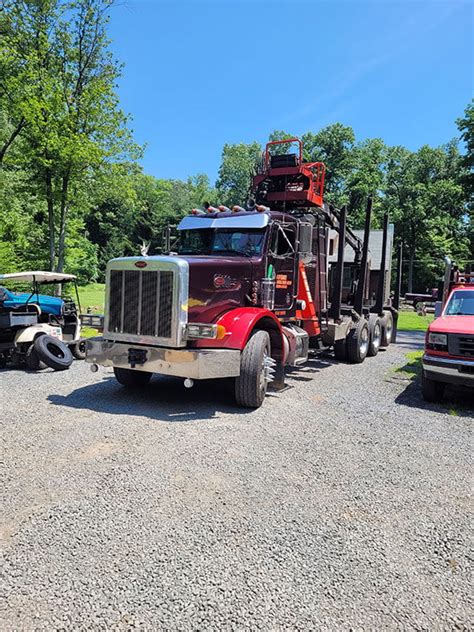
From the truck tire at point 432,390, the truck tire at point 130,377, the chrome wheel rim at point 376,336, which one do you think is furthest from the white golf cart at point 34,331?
the chrome wheel rim at point 376,336

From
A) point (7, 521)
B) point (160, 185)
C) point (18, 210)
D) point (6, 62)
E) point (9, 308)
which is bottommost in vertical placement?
point (7, 521)

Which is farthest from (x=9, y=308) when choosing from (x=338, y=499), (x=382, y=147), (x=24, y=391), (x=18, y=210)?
(x=382, y=147)

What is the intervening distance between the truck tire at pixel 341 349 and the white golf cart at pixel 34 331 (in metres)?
6.00

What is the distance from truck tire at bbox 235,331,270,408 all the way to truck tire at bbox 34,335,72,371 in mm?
4138

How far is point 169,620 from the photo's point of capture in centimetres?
229

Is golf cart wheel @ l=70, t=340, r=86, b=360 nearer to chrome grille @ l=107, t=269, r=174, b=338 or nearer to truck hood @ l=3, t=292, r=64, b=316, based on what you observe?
truck hood @ l=3, t=292, r=64, b=316

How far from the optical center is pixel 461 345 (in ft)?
21.1

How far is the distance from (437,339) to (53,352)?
7.06 m

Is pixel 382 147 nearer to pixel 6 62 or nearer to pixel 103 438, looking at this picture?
pixel 6 62

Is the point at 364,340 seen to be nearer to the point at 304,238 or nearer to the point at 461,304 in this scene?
the point at 461,304

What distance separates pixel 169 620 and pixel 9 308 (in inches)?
326

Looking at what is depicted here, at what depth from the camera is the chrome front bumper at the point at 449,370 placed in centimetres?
629

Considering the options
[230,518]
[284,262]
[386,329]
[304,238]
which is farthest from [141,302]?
[386,329]

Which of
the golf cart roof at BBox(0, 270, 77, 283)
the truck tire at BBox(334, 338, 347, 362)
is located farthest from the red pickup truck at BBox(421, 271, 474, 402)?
the golf cart roof at BBox(0, 270, 77, 283)
